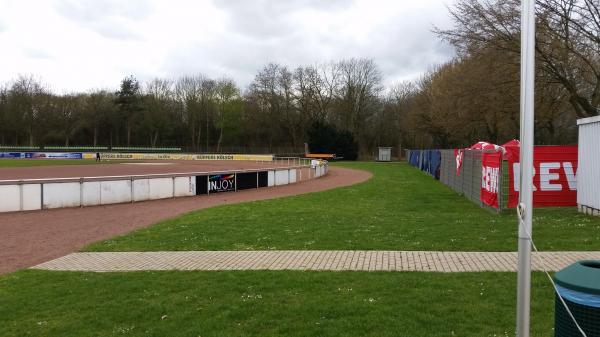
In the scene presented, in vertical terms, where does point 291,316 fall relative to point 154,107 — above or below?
below

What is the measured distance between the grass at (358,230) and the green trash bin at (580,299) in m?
6.31

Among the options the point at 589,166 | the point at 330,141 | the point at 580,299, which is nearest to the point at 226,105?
the point at 330,141

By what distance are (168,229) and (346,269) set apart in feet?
21.6

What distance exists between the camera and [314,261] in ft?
28.7

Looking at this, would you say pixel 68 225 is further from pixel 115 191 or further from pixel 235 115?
pixel 235 115

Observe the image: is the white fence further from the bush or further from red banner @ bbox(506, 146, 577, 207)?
the bush

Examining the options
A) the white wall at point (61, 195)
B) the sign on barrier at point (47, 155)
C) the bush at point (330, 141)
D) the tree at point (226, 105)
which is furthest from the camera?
the tree at point (226, 105)

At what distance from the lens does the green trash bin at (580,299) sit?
306 cm

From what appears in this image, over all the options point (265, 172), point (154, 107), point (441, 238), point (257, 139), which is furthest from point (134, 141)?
point (441, 238)

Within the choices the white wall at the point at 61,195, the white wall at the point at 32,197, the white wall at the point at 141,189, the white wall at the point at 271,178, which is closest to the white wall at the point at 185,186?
the white wall at the point at 141,189

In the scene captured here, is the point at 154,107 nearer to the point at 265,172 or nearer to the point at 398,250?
the point at 265,172

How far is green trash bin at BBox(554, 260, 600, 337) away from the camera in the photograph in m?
3.06

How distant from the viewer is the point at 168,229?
13133 millimetres

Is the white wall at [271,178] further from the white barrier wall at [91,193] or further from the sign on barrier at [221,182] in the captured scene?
the white barrier wall at [91,193]
